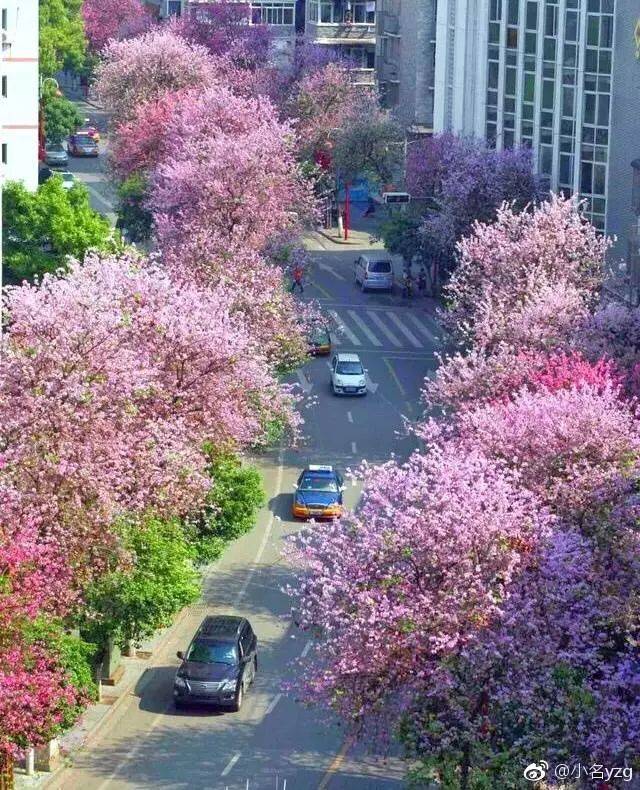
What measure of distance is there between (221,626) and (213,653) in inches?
61.1

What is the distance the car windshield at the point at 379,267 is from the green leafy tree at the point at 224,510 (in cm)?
4808

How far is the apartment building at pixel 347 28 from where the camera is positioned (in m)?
136

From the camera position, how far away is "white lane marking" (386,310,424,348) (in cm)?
9094

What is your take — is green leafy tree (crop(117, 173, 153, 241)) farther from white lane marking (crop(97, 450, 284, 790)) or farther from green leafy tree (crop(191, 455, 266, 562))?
green leafy tree (crop(191, 455, 266, 562))

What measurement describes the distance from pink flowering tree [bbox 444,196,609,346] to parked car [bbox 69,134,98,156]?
63586mm

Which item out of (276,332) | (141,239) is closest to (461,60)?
(141,239)

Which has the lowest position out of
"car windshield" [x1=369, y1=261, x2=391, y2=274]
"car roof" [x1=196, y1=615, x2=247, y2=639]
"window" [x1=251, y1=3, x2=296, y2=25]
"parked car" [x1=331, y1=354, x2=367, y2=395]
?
"car roof" [x1=196, y1=615, x2=247, y2=639]

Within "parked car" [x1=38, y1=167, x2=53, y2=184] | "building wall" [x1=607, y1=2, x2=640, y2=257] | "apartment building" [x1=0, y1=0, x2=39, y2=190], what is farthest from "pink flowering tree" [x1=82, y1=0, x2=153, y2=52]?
"apartment building" [x1=0, y1=0, x2=39, y2=190]

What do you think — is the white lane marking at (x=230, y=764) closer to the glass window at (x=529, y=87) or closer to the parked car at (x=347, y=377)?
the parked car at (x=347, y=377)

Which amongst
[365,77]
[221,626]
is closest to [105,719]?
[221,626]

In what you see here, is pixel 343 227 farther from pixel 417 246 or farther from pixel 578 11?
pixel 578 11

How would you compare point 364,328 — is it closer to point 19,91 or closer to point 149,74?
point 19,91

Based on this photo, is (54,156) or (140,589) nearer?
(140,589)

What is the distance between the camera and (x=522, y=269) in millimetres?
73188
